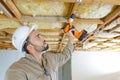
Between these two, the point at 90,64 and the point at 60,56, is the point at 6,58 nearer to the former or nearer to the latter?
the point at 90,64

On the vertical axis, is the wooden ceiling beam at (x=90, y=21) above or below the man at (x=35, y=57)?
above

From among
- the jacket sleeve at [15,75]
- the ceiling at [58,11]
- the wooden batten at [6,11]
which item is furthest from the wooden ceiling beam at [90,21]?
the jacket sleeve at [15,75]

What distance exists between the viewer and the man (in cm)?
179

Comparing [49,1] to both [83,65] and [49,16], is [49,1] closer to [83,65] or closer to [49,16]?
[49,16]

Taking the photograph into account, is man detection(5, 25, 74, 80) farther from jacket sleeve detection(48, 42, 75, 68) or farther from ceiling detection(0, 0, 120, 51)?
ceiling detection(0, 0, 120, 51)

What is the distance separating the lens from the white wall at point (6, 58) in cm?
552

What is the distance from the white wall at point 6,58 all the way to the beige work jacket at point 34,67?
375 cm

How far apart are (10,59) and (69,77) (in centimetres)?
188

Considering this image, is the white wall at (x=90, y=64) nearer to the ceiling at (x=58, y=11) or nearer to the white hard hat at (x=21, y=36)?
the ceiling at (x=58, y=11)

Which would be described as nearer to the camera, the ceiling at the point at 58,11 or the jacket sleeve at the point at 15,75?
the jacket sleeve at the point at 15,75

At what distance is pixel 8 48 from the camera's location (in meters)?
5.67

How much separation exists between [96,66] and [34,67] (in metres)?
4.13

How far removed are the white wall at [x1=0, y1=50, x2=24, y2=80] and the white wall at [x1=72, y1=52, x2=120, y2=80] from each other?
1801 millimetres

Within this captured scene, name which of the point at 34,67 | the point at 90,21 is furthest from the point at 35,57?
the point at 90,21
